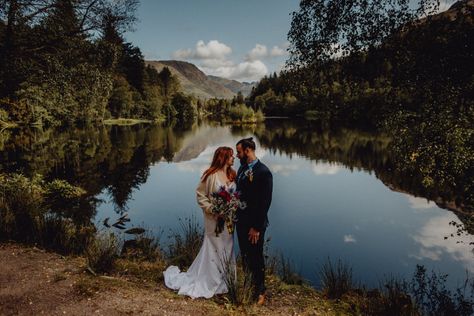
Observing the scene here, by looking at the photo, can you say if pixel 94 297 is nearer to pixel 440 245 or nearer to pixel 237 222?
pixel 237 222

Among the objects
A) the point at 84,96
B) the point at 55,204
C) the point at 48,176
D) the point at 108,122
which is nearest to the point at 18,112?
the point at 108,122

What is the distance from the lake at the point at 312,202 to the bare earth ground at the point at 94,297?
419 centimetres

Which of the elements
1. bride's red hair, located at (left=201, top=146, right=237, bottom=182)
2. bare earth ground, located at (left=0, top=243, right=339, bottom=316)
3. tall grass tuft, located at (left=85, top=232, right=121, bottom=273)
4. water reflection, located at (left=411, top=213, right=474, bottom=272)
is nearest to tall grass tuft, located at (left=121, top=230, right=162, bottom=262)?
tall grass tuft, located at (left=85, top=232, right=121, bottom=273)

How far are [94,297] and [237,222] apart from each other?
2884mm

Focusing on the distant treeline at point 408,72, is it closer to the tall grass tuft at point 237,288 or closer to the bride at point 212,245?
the bride at point 212,245

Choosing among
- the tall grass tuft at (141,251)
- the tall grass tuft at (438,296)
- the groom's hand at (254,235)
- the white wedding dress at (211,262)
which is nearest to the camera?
the groom's hand at (254,235)

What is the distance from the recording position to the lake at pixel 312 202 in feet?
43.1

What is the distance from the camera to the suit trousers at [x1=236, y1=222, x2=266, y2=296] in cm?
598

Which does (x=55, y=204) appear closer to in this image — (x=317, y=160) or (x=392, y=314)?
(x=392, y=314)

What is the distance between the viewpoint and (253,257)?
19.9 ft

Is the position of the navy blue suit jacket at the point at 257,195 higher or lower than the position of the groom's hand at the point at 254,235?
higher

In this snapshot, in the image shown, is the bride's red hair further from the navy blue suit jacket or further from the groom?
the navy blue suit jacket

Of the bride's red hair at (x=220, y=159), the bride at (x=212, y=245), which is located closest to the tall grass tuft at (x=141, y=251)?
the bride at (x=212, y=245)

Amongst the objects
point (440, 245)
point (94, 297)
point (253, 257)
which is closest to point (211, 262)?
point (253, 257)
